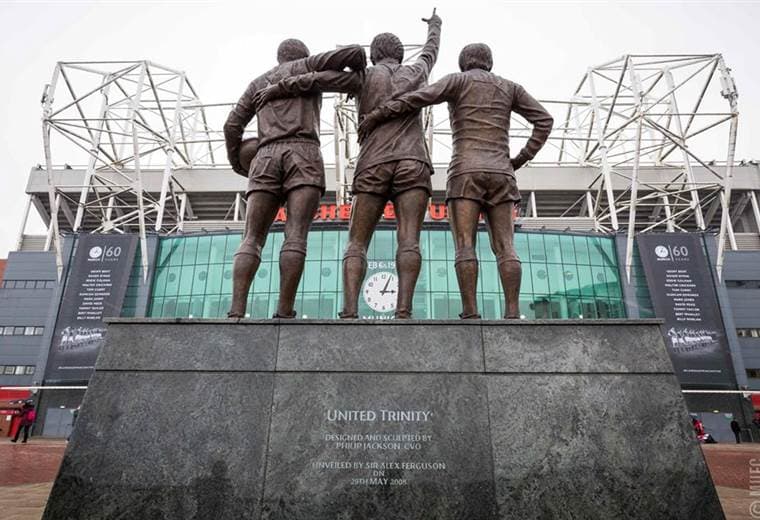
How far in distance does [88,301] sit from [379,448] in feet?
108

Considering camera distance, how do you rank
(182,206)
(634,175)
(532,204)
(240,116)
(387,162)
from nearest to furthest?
1. (387,162)
2. (240,116)
3. (634,175)
4. (532,204)
5. (182,206)

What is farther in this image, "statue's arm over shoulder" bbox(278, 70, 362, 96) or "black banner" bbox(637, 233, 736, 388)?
"black banner" bbox(637, 233, 736, 388)

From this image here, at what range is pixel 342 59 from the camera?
208 inches

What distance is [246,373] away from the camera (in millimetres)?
4051

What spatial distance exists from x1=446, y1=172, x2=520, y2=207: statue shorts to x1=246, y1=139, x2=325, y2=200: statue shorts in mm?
1453

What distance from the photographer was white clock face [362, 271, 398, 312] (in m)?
29.7

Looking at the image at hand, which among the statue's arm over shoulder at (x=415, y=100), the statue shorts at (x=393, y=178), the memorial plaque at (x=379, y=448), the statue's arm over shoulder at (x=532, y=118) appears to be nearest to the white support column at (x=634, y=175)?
the statue's arm over shoulder at (x=532, y=118)

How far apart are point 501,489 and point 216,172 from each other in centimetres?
4214

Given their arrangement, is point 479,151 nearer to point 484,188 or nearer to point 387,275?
point 484,188

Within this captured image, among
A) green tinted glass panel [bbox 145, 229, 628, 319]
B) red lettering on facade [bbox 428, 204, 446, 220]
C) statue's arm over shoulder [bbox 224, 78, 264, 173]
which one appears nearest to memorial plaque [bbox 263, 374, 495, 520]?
statue's arm over shoulder [bbox 224, 78, 264, 173]

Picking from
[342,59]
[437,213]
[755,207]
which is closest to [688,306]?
[437,213]

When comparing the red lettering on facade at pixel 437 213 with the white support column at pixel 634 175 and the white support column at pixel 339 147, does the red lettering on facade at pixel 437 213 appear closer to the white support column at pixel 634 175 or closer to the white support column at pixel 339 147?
the white support column at pixel 339 147

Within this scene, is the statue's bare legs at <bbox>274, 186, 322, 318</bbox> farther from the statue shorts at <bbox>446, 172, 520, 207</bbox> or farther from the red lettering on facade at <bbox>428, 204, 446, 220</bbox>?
the red lettering on facade at <bbox>428, 204, 446, 220</bbox>

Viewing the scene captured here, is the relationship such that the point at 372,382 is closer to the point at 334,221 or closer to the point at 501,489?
the point at 501,489
